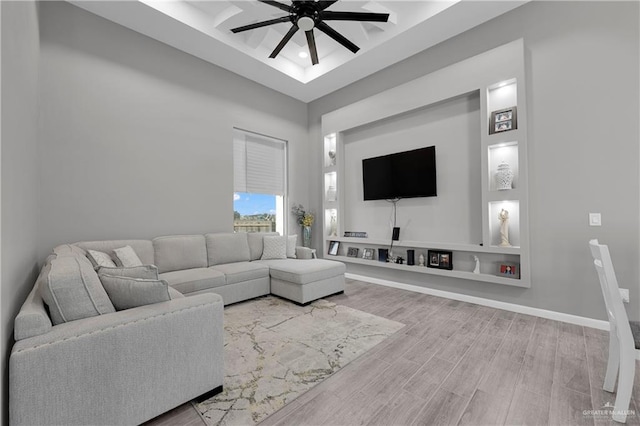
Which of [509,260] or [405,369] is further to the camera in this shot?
[509,260]

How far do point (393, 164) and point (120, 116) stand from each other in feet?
12.9

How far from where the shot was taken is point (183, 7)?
3549 mm

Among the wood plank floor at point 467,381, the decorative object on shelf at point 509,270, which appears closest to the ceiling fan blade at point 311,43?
the wood plank floor at point 467,381

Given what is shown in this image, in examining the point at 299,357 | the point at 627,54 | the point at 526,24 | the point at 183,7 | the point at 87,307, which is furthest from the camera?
the point at 183,7

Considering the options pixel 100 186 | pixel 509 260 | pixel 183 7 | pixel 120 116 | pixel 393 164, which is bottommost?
pixel 509 260

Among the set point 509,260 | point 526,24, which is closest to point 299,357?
point 509,260

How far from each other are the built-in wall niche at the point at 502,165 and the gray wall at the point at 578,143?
19 centimetres

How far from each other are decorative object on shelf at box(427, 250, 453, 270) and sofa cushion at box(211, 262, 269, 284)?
→ 2.37m

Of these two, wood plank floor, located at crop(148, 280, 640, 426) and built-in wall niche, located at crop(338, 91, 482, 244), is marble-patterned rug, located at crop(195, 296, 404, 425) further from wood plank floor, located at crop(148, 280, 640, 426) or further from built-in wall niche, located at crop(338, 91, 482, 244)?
built-in wall niche, located at crop(338, 91, 482, 244)

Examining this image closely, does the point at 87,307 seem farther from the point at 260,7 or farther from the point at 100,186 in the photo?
the point at 260,7

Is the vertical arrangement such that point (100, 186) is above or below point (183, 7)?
below

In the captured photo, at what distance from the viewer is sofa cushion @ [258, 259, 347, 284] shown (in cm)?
350

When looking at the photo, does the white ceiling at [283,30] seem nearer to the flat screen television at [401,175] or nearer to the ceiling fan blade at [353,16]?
the ceiling fan blade at [353,16]

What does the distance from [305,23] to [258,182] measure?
2.86 meters
